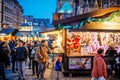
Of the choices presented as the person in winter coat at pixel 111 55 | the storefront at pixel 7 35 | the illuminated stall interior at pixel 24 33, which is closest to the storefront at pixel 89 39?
the person in winter coat at pixel 111 55

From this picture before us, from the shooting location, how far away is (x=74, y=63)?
18547 millimetres

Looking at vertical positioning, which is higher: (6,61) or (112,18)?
(112,18)

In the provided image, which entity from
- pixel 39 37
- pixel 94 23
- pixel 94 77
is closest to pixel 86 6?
pixel 39 37

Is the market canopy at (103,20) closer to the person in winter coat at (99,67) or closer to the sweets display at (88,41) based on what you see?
the sweets display at (88,41)

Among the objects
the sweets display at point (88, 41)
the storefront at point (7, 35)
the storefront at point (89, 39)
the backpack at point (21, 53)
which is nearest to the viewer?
the backpack at point (21, 53)

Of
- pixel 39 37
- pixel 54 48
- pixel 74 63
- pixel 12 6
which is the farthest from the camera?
pixel 12 6

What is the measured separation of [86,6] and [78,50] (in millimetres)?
18217

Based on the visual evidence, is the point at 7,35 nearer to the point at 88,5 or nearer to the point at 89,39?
the point at 88,5

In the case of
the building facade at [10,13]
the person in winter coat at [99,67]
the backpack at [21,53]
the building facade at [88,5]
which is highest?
the building facade at [10,13]

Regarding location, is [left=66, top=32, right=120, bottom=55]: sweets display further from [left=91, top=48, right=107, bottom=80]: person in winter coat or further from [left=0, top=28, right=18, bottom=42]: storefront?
[left=0, top=28, right=18, bottom=42]: storefront

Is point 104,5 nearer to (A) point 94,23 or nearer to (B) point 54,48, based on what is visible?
(B) point 54,48

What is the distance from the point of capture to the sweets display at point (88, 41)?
735 inches

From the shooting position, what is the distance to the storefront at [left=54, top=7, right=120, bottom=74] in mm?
18531

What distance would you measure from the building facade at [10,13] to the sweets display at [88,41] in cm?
8051
